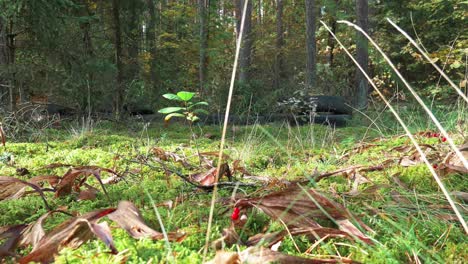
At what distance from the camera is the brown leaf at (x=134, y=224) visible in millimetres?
920

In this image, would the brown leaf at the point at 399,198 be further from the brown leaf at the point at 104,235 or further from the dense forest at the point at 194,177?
the brown leaf at the point at 104,235

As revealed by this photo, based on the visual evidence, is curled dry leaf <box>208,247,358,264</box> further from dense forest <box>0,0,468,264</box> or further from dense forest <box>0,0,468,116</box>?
dense forest <box>0,0,468,116</box>

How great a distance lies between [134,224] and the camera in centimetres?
95

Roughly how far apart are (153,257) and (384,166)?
5.06ft

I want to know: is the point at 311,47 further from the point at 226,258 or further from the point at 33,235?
the point at 226,258

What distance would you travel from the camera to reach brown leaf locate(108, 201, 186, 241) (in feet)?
3.02

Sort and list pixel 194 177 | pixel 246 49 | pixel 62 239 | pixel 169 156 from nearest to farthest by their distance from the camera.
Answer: pixel 62 239, pixel 194 177, pixel 169 156, pixel 246 49

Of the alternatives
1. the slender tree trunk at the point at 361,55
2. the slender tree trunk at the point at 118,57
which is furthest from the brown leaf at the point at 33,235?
the slender tree trunk at the point at 361,55

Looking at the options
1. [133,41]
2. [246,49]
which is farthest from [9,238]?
[246,49]

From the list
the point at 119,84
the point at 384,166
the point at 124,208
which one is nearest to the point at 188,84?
the point at 119,84

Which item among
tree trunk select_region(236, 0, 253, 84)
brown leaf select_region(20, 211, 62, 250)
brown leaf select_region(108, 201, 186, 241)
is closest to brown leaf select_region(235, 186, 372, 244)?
brown leaf select_region(108, 201, 186, 241)

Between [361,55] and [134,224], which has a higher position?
[361,55]

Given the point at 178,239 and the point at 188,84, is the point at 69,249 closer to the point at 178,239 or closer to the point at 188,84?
the point at 178,239

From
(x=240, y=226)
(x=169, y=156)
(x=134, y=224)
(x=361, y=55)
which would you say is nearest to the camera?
(x=134, y=224)
